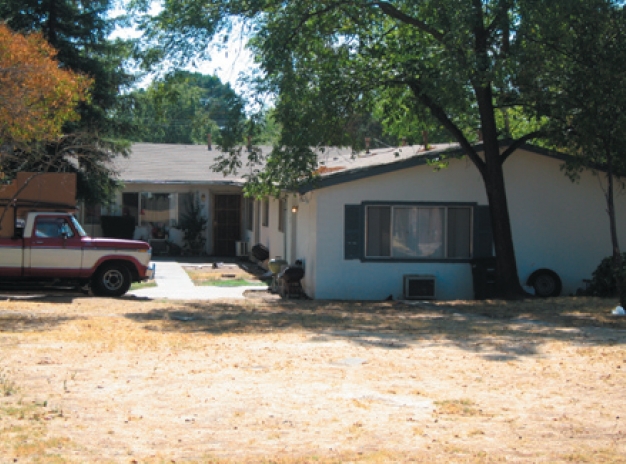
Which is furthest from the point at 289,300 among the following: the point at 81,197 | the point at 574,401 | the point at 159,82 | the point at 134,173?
the point at 134,173

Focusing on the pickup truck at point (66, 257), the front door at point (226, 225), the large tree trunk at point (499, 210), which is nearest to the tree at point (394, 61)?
the large tree trunk at point (499, 210)

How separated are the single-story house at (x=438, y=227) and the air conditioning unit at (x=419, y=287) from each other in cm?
2

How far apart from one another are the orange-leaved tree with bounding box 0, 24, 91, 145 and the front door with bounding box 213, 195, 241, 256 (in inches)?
633

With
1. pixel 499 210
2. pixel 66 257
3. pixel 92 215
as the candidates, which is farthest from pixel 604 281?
pixel 92 215

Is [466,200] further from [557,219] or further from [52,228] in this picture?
[52,228]

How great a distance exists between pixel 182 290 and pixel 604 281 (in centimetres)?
977

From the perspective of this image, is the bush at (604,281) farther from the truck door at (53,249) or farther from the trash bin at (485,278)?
the truck door at (53,249)

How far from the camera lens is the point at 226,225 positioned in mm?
31672

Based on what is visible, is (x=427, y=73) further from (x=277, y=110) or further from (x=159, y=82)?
(x=159, y=82)

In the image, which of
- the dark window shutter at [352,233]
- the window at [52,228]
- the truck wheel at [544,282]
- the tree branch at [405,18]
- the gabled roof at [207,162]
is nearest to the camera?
the tree branch at [405,18]

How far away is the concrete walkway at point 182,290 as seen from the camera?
740 inches

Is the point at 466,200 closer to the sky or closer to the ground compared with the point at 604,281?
closer to the sky

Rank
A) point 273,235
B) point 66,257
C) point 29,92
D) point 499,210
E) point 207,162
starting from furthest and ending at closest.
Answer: point 207,162 → point 273,235 → point 499,210 → point 66,257 → point 29,92

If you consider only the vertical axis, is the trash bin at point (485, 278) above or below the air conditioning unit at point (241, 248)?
below
